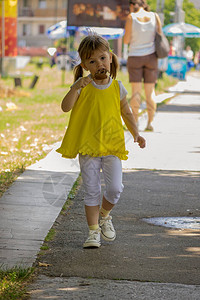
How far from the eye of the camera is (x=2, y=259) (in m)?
4.57

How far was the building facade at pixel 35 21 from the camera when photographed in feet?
289

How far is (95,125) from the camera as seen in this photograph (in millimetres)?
4938

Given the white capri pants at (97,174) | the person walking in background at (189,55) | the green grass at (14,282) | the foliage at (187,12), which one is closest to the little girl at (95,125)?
the white capri pants at (97,174)

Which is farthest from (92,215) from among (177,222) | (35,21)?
(35,21)

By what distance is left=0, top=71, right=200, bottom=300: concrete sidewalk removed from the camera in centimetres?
416

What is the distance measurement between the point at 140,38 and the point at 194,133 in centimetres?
198

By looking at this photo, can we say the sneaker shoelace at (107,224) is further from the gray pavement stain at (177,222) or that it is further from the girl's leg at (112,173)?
the gray pavement stain at (177,222)

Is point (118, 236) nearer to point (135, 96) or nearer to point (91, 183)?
point (91, 183)

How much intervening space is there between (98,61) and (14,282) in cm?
165

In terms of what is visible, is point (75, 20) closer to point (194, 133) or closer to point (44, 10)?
point (194, 133)

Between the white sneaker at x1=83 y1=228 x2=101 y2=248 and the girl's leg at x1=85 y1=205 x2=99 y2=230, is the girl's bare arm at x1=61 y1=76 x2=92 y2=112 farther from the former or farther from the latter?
the white sneaker at x1=83 y1=228 x2=101 y2=248

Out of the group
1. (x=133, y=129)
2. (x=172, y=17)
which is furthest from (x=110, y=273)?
(x=172, y=17)

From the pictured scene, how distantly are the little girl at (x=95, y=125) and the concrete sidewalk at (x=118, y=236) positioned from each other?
33cm

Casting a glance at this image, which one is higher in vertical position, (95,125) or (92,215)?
(95,125)
